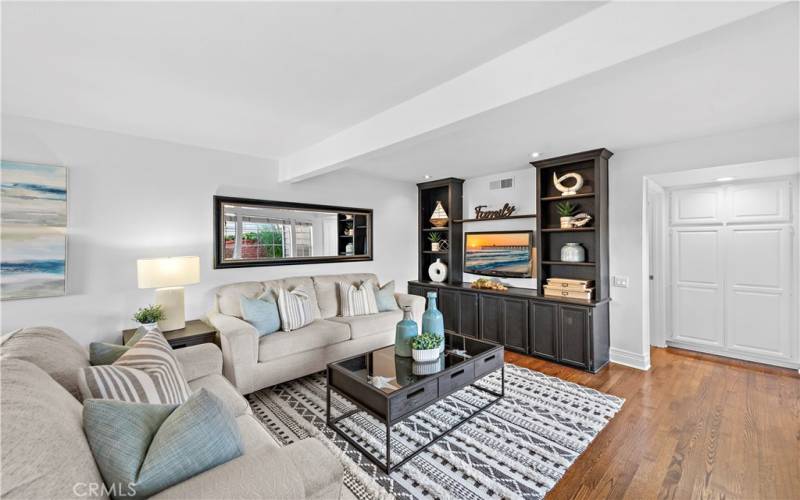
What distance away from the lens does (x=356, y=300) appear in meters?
4.05

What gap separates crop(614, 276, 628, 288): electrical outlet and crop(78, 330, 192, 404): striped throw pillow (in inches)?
161

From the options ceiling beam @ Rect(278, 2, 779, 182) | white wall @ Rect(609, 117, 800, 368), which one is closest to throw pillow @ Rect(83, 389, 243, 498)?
ceiling beam @ Rect(278, 2, 779, 182)

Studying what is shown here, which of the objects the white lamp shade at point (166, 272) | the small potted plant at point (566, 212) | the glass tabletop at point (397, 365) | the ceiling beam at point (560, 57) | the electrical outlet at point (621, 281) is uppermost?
the ceiling beam at point (560, 57)

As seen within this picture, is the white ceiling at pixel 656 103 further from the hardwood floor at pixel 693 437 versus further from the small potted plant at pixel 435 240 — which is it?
the hardwood floor at pixel 693 437

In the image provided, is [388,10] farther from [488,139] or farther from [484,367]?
[484,367]

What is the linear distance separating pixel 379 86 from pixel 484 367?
2.20 m

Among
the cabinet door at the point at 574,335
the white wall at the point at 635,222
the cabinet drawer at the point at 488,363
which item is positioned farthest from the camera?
the cabinet door at the point at 574,335

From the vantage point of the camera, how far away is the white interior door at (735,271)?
3643 mm

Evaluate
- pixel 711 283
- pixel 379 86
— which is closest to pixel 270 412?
pixel 379 86

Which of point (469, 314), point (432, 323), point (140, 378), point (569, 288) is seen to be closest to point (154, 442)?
point (140, 378)

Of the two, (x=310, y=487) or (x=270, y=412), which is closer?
(x=310, y=487)

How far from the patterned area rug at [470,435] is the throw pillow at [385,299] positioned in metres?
1.23

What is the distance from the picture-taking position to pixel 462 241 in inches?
214

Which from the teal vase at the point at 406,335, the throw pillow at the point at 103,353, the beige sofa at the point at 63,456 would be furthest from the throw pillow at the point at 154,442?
the teal vase at the point at 406,335
